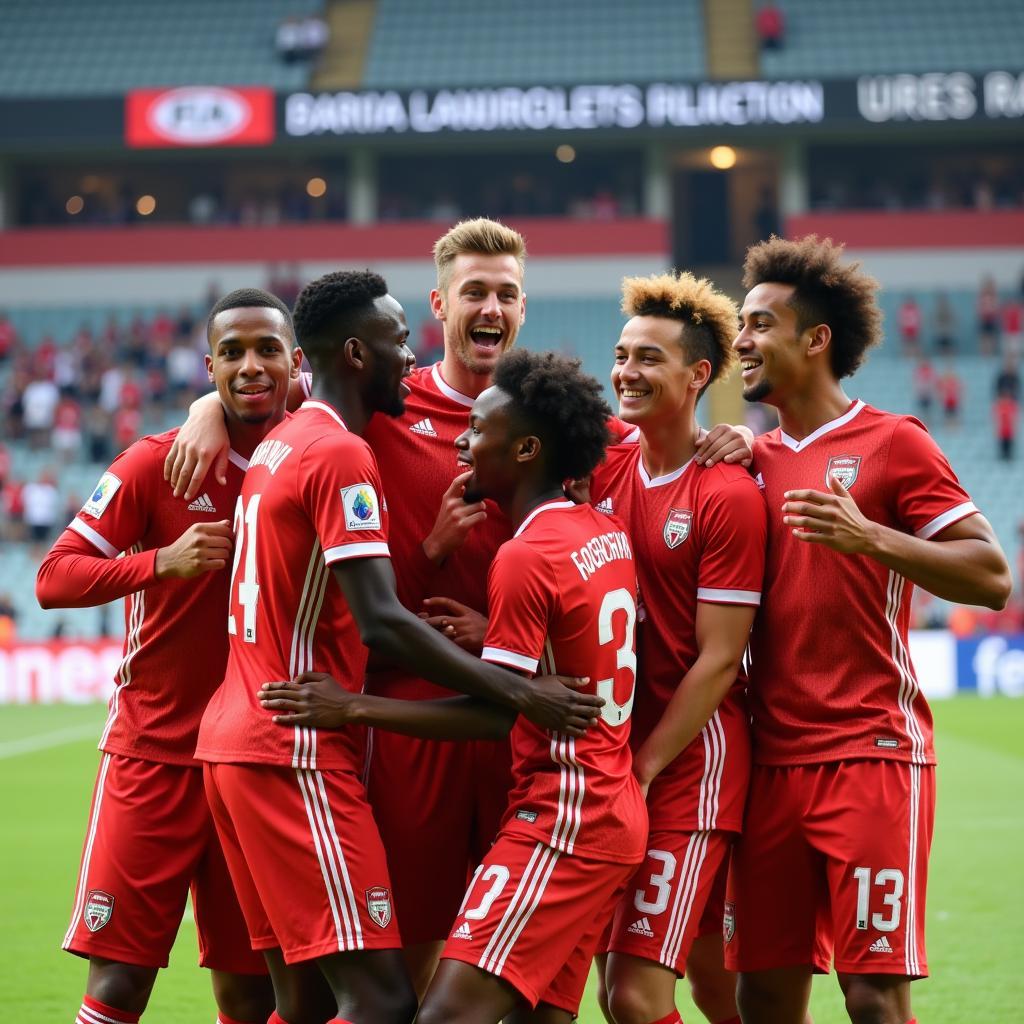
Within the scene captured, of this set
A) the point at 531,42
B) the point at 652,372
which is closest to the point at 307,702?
the point at 652,372

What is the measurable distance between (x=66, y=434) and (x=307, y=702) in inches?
1001

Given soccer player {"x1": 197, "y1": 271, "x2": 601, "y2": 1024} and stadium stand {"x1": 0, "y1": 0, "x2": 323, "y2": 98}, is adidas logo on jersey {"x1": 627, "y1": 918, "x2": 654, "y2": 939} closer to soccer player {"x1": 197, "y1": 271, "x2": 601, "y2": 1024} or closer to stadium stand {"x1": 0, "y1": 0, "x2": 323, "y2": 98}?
soccer player {"x1": 197, "y1": 271, "x2": 601, "y2": 1024}

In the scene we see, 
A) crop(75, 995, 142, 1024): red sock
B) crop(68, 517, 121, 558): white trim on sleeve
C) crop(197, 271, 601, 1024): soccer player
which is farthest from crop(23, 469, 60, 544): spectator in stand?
crop(197, 271, 601, 1024): soccer player

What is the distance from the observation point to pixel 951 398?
28531 millimetres

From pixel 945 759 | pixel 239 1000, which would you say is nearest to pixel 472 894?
pixel 239 1000

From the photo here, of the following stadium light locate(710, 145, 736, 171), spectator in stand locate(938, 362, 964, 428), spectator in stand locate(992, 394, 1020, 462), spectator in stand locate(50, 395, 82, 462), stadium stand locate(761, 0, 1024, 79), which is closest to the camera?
spectator in stand locate(992, 394, 1020, 462)

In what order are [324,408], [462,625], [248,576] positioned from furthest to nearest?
[462,625]
[324,408]
[248,576]

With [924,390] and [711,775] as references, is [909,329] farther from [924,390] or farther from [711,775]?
[711,775]

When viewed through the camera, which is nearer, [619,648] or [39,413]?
[619,648]

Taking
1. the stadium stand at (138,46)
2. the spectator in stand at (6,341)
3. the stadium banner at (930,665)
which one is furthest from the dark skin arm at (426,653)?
the stadium stand at (138,46)

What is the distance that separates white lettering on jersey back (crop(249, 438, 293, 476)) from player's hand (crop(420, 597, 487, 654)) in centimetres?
65

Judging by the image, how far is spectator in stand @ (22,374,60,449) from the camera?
28.7 m

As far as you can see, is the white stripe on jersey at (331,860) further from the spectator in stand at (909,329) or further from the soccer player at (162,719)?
the spectator in stand at (909,329)

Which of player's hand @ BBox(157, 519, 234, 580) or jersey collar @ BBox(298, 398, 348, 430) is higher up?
jersey collar @ BBox(298, 398, 348, 430)
